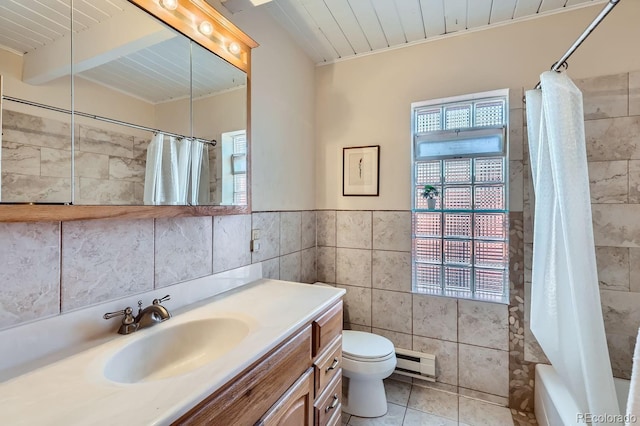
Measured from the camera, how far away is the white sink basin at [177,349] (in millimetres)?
870

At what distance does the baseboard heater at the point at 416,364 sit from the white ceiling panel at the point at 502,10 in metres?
2.20

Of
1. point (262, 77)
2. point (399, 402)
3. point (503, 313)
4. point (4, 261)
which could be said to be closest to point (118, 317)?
point (4, 261)

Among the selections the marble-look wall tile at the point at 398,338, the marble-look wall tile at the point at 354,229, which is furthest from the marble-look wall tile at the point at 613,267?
the marble-look wall tile at the point at 354,229

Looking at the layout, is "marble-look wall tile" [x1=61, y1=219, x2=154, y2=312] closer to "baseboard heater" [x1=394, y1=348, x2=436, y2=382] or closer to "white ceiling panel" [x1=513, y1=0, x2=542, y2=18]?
"baseboard heater" [x1=394, y1=348, x2=436, y2=382]

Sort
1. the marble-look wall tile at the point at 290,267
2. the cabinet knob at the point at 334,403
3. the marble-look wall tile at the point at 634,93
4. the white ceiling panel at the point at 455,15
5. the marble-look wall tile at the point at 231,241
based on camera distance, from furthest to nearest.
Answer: the marble-look wall tile at the point at 290,267, the white ceiling panel at the point at 455,15, the marble-look wall tile at the point at 634,93, the marble-look wall tile at the point at 231,241, the cabinet knob at the point at 334,403

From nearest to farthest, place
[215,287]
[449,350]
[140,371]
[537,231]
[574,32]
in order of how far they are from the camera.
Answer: [140,371], [215,287], [537,231], [574,32], [449,350]

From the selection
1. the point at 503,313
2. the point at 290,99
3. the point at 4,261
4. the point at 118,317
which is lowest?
the point at 503,313

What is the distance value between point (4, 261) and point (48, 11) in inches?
27.3

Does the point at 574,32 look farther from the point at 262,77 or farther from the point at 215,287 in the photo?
the point at 215,287

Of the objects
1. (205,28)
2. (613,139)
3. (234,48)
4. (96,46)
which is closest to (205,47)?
(205,28)

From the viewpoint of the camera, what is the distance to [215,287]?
1341 millimetres

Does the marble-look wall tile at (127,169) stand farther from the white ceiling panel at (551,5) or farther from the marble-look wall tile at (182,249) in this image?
the white ceiling panel at (551,5)

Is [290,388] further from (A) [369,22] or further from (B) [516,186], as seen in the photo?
(A) [369,22]

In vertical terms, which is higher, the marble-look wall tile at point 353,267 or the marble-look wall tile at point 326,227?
the marble-look wall tile at point 326,227
